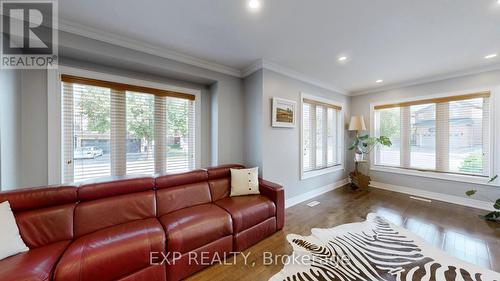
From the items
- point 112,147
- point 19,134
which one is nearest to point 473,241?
point 112,147

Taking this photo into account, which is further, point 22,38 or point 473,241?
point 473,241

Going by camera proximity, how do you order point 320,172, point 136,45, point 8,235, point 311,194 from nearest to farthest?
point 8,235 → point 136,45 → point 311,194 → point 320,172

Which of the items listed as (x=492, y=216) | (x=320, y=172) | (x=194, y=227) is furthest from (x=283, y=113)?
(x=492, y=216)

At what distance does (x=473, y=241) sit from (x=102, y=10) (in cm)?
493

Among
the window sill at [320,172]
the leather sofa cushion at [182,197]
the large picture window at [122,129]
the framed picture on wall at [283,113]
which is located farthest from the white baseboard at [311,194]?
the large picture window at [122,129]

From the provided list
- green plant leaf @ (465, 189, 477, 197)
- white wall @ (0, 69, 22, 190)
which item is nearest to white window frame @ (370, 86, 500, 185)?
green plant leaf @ (465, 189, 477, 197)

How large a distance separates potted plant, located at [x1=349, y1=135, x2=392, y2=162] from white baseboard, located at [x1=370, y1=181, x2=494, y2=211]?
2.61 ft

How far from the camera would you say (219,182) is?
8.47 feet

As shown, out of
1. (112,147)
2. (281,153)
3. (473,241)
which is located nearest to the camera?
(473,241)

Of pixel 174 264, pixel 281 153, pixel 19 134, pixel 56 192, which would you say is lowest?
pixel 174 264

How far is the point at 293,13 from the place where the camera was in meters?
1.76

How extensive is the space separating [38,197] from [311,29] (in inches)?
126

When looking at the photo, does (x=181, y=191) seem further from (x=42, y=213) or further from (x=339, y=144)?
(x=339, y=144)

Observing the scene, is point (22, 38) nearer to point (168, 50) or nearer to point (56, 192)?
point (168, 50)
